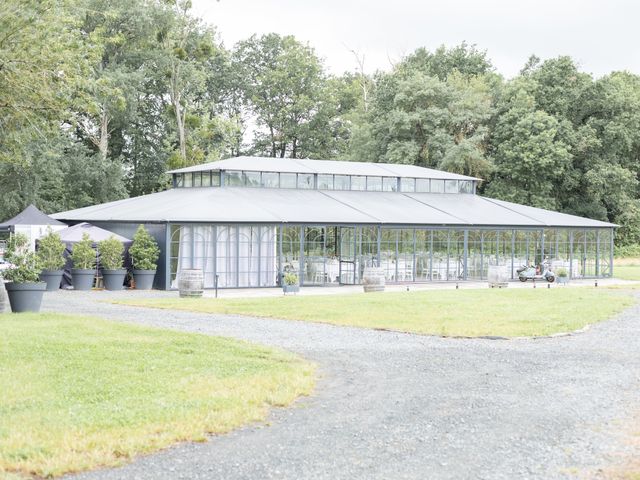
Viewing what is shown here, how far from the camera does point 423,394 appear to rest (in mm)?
9797

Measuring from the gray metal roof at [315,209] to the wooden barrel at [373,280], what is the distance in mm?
3045

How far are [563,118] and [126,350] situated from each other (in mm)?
42332

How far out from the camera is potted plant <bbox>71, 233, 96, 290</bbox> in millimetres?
25844

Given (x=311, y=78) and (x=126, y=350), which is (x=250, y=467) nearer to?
(x=126, y=350)

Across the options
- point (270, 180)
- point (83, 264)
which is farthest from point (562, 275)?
point (83, 264)

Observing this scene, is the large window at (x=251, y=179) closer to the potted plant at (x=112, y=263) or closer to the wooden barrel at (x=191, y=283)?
the potted plant at (x=112, y=263)

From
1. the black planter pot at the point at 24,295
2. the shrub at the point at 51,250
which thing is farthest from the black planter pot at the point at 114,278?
the black planter pot at the point at 24,295

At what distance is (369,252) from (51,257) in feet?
37.7

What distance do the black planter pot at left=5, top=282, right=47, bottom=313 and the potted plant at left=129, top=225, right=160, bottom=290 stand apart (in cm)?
884

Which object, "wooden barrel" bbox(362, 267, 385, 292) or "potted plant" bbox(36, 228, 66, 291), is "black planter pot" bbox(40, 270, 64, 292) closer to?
"potted plant" bbox(36, 228, 66, 291)

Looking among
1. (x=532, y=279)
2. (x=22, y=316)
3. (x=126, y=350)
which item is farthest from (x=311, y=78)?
(x=126, y=350)

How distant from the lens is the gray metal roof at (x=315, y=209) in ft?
91.0

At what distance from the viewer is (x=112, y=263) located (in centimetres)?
2623

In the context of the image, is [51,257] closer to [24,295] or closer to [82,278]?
[82,278]
